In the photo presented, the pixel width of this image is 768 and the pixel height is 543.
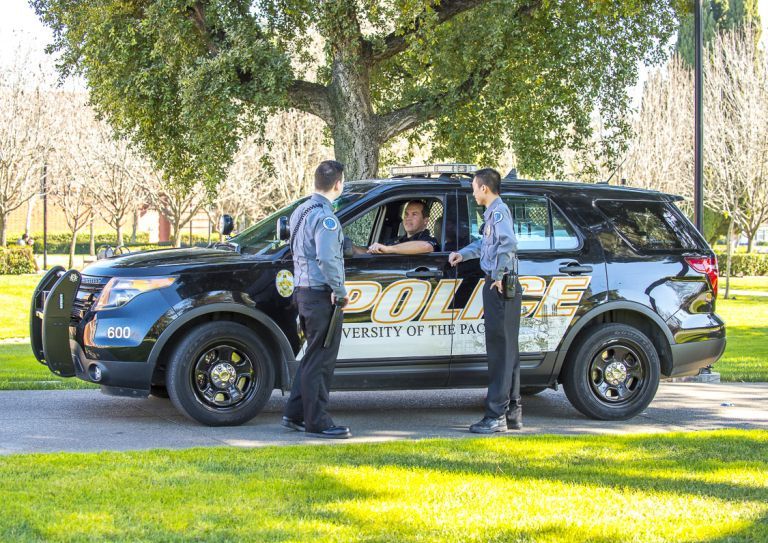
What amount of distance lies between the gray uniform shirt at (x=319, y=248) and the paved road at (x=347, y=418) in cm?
Result: 119

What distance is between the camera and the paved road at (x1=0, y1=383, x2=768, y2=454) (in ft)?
24.1

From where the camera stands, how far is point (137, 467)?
616 cm

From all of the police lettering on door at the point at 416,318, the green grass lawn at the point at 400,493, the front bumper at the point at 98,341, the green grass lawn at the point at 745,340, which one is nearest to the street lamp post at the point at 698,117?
the green grass lawn at the point at 745,340

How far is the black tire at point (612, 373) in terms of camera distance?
848cm

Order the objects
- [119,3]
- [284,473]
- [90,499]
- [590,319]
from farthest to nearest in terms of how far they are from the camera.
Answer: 1. [119,3]
2. [590,319]
3. [284,473]
4. [90,499]

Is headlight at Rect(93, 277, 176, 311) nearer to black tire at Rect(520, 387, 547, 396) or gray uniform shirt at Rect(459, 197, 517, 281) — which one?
gray uniform shirt at Rect(459, 197, 517, 281)

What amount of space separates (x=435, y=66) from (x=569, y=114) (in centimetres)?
231

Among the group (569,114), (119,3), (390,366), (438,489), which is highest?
(119,3)

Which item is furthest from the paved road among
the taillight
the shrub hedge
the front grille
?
the shrub hedge

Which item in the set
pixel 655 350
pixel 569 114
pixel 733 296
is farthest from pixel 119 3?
pixel 733 296

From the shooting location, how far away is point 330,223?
23.5 ft

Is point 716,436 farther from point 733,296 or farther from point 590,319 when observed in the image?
point 733,296

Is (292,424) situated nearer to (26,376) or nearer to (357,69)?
(26,376)

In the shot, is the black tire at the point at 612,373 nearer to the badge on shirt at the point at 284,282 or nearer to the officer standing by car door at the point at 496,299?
the officer standing by car door at the point at 496,299
